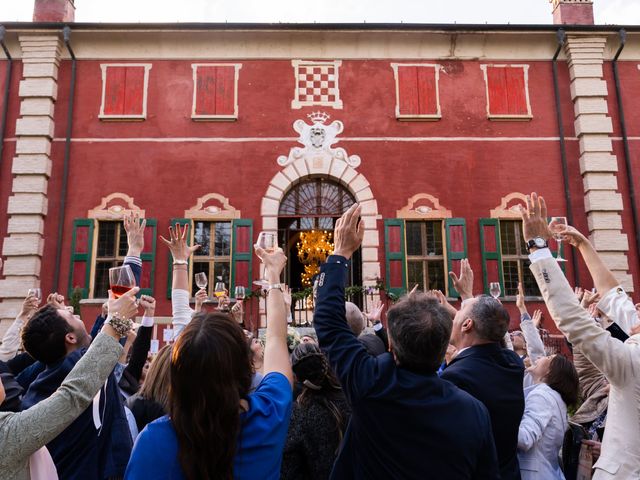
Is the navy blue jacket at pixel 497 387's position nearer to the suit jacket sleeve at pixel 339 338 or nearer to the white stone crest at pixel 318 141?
the suit jacket sleeve at pixel 339 338

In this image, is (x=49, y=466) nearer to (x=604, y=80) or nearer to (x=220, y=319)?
(x=220, y=319)

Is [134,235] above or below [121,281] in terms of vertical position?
above

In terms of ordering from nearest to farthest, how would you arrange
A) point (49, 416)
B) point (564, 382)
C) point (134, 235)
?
1. point (49, 416)
2. point (564, 382)
3. point (134, 235)

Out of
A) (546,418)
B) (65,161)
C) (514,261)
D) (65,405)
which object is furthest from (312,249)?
(65,405)

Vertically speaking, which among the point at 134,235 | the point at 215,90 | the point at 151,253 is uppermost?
the point at 215,90

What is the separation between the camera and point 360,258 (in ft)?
46.8

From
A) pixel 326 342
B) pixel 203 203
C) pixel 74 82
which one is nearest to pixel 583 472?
pixel 326 342

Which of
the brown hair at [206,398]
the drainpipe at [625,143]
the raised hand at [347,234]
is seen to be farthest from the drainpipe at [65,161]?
the drainpipe at [625,143]

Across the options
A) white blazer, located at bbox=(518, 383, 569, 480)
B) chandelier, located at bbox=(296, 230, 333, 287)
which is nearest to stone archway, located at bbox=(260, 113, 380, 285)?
chandelier, located at bbox=(296, 230, 333, 287)

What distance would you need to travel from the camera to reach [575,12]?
51.3 feet

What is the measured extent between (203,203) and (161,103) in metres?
3.02

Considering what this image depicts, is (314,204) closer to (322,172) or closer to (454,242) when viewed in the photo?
(322,172)

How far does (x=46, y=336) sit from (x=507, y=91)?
560 inches

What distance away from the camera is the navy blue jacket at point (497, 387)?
279 cm
